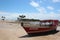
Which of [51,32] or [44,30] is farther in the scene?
[51,32]

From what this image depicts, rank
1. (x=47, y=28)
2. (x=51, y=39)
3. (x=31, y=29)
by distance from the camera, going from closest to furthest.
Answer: (x=51, y=39)
(x=31, y=29)
(x=47, y=28)

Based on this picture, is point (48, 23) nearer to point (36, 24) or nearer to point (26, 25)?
point (36, 24)

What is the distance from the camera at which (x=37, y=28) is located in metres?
22.4

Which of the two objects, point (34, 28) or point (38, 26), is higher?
point (38, 26)

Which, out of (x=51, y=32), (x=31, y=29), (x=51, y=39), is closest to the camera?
(x=51, y=39)

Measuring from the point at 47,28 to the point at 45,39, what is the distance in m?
3.61

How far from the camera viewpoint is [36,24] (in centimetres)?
2325

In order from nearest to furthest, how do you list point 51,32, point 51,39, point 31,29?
1. point 51,39
2. point 31,29
3. point 51,32

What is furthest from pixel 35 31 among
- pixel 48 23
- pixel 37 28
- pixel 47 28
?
pixel 48 23

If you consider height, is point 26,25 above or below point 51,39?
above

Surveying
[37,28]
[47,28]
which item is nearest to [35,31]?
[37,28]

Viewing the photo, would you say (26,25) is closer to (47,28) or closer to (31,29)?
(31,29)

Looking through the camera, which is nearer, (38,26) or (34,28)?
(34,28)

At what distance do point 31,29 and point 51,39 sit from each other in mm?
3341
